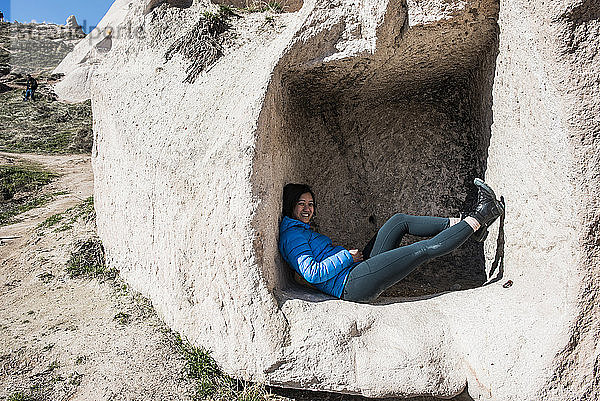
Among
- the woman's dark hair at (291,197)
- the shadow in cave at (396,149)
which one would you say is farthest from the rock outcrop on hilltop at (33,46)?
the woman's dark hair at (291,197)

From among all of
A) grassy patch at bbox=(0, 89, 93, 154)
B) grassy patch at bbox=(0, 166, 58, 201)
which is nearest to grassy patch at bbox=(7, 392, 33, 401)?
grassy patch at bbox=(0, 166, 58, 201)

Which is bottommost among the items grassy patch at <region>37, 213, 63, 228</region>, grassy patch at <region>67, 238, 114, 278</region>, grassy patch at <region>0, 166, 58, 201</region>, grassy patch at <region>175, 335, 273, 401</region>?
grassy patch at <region>175, 335, 273, 401</region>

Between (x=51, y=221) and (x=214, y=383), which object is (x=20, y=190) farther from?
(x=214, y=383)

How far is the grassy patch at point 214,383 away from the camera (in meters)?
2.84

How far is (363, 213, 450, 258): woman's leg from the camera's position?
3299 mm

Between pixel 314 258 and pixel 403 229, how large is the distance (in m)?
0.65

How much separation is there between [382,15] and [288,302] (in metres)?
1.69

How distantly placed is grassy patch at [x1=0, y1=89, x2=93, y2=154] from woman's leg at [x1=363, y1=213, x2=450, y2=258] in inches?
420

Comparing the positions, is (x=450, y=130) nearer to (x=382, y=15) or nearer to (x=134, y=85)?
(x=382, y=15)

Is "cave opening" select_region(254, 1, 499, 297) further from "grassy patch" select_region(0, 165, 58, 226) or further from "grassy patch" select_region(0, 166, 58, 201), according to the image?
"grassy patch" select_region(0, 166, 58, 201)

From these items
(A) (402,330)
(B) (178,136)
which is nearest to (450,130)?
(A) (402,330)

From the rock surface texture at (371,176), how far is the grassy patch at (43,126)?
30.7 feet

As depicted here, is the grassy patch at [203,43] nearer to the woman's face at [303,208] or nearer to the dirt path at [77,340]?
the woman's face at [303,208]

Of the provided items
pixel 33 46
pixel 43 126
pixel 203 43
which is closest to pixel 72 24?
pixel 33 46
